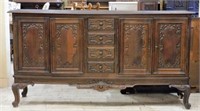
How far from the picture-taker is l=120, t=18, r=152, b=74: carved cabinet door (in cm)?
336

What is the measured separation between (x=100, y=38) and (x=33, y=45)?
674 millimetres

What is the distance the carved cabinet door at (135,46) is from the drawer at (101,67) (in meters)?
0.11

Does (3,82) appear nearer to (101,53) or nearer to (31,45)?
(31,45)

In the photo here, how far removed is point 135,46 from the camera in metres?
3.39

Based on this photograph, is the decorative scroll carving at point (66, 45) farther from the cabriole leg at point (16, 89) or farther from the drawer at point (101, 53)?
the cabriole leg at point (16, 89)

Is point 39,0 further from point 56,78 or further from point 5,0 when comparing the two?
point 56,78

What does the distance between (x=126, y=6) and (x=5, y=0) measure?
4.96ft

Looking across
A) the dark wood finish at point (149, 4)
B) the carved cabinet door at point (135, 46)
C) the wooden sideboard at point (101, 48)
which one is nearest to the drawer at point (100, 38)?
the wooden sideboard at point (101, 48)

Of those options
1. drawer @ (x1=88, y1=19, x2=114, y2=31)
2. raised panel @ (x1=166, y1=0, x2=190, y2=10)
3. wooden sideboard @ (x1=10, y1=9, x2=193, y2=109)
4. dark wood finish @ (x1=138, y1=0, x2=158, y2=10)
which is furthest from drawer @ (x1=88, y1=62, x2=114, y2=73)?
dark wood finish @ (x1=138, y1=0, x2=158, y2=10)

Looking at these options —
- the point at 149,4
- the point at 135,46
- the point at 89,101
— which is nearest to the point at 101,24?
the point at 135,46

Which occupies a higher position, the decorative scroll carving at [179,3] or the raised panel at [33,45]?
the decorative scroll carving at [179,3]

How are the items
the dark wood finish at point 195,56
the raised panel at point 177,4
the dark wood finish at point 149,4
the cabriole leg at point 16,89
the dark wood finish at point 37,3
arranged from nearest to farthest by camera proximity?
the cabriole leg at point 16,89 → the dark wood finish at point 195,56 → the raised panel at point 177,4 → the dark wood finish at point 149,4 → the dark wood finish at point 37,3

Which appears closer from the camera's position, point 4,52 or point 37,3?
point 4,52

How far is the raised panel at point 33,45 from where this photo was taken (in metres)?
3.37
